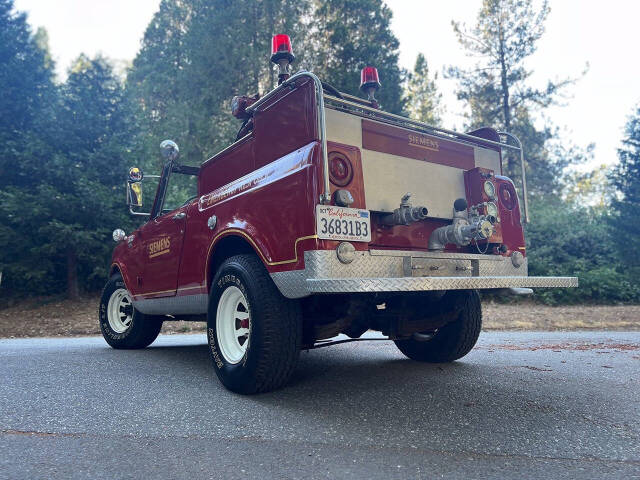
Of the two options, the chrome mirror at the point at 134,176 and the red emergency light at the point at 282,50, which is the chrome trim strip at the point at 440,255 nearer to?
the red emergency light at the point at 282,50

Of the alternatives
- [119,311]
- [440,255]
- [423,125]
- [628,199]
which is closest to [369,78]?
[423,125]

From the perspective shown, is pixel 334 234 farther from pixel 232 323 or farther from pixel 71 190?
pixel 71 190

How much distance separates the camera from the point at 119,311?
19.4 ft

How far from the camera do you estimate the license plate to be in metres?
2.78

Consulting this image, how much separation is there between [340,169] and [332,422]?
1.52 meters

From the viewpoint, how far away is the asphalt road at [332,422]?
199 cm

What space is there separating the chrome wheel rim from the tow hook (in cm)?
382

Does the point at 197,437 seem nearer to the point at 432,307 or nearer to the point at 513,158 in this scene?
the point at 432,307

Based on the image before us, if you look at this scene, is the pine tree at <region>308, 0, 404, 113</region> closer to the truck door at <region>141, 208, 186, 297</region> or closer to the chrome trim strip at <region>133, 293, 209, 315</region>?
the truck door at <region>141, 208, 186, 297</region>

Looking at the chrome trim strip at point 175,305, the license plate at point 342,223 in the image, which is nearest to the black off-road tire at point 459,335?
the license plate at point 342,223

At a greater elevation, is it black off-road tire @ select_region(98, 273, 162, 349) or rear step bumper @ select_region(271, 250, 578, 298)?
rear step bumper @ select_region(271, 250, 578, 298)

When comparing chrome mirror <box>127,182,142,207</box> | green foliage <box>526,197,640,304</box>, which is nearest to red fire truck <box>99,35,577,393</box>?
chrome mirror <box>127,182,142,207</box>

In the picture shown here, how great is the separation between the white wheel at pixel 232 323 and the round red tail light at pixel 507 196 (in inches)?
90.3

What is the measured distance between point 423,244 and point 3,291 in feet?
51.8
